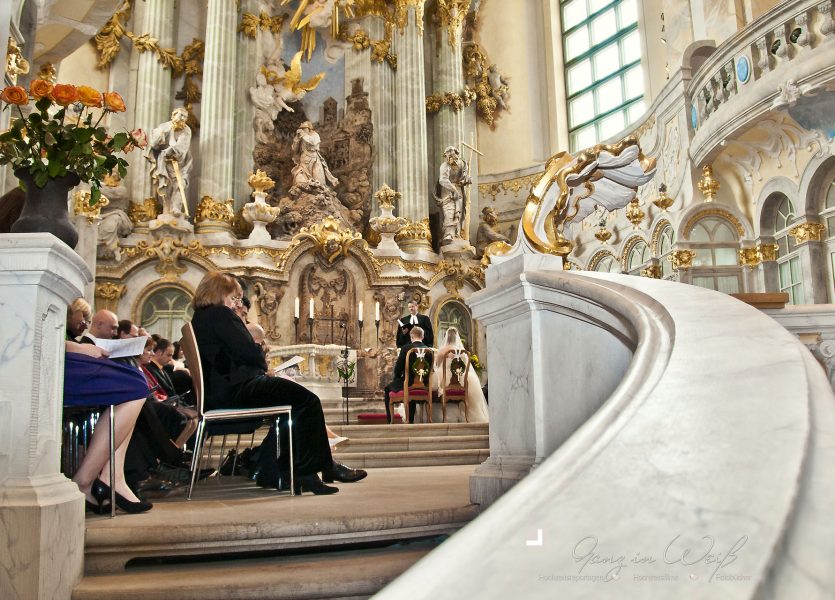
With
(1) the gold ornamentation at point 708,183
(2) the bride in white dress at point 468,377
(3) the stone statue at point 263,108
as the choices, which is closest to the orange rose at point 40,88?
(2) the bride in white dress at point 468,377

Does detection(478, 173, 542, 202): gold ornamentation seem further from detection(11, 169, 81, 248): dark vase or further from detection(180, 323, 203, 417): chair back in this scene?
detection(11, 169, 81, 248): dark vase

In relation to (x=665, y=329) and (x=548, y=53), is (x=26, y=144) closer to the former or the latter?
(x=665, y=329)

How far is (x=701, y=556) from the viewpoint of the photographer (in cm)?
105

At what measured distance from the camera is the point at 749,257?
11352 millimetres

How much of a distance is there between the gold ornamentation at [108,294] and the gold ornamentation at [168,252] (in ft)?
2.04

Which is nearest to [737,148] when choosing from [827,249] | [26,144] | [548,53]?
[827,249]

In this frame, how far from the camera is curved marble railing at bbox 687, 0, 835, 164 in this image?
27.9 ft

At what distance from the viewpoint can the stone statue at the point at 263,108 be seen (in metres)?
15.5

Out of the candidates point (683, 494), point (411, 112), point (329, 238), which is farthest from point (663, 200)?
point (683, 494)

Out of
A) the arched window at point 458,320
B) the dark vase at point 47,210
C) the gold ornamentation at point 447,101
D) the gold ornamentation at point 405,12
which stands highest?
the gold ornamentation at point 405,12

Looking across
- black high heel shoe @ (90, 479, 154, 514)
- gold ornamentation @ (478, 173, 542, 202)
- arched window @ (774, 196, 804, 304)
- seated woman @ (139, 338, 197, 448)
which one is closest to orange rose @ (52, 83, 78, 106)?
black high heel shoe @ (90, 479, 154, 514)

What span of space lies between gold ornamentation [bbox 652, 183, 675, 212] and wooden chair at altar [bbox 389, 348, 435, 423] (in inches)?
211

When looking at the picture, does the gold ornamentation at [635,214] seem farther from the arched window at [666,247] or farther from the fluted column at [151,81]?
the fluted column at [151,81]

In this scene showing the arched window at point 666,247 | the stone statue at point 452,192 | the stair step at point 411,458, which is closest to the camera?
the stair step at point 411,458
